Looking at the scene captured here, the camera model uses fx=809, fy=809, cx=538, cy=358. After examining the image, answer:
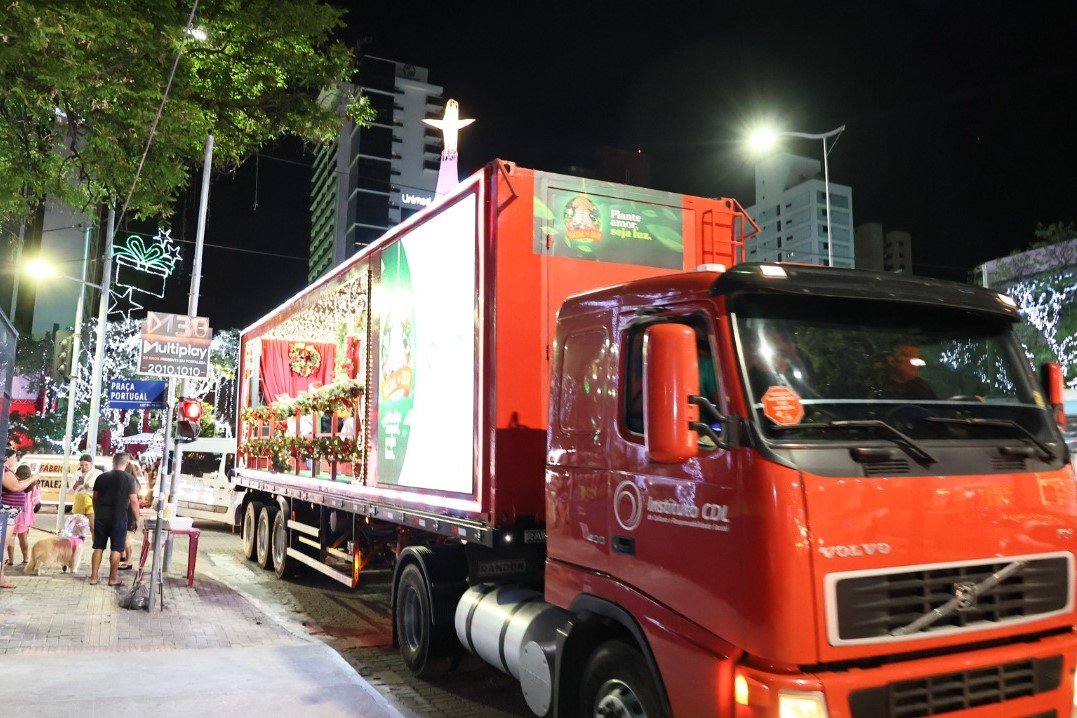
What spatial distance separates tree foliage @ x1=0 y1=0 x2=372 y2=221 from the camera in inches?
319

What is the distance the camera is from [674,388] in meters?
3.28

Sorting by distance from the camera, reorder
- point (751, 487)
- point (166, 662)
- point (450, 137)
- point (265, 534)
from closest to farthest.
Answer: point (751, 487) < point (166, 662) < point (265, 534) < point (450, 137)

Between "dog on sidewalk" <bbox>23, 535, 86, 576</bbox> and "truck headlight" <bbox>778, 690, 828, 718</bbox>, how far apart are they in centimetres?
1053

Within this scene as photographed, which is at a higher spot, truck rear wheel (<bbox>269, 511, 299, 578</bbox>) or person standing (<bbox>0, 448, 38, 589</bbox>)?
person standing (<bbox>0, 448, 38, 589</bbox>)

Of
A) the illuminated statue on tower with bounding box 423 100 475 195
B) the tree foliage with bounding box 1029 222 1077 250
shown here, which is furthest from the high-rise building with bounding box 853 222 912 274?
the illuminated statue on tower with bounding box 423 100 475 195

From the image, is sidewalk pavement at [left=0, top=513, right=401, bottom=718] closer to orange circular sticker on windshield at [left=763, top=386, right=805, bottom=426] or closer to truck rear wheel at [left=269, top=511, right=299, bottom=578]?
truck rear wheel at [left=269, top=511, right=299, bottom=578]

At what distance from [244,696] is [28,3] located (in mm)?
6566

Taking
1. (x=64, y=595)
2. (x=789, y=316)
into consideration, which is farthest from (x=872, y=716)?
(x=64, y=595)

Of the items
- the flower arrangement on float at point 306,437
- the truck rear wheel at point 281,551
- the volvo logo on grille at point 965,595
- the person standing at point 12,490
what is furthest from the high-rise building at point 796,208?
the volvo logo on grille at point 965,595

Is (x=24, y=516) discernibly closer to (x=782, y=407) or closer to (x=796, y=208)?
(x=782, y=407)

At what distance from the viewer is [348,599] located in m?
10.2

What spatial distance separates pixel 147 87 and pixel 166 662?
617cm

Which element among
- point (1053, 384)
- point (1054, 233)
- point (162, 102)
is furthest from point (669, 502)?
point (1054, 233)

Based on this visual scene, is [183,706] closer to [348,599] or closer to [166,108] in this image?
[348,599]
